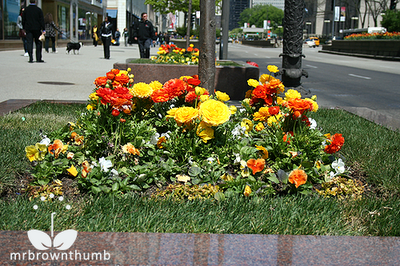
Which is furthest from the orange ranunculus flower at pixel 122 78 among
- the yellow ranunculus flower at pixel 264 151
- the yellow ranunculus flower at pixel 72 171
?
the yellow ranunculus flower at pixel 264 151

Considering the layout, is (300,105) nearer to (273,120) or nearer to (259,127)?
(273,120)

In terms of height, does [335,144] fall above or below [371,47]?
below

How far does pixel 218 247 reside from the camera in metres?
2.05

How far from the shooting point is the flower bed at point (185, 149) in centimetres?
313

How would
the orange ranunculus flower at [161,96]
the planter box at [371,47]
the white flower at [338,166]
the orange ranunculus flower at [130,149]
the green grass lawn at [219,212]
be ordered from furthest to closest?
1. the planter box at [371,47]
2. the orange ranunculus flower at [161,96]
3. the white flower at [338,166]
4. the orange ranunculus flower at [130,149]
5. the green grass lawn at [219,212]

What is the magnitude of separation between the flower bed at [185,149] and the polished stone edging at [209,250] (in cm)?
85

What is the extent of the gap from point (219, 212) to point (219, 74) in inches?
244

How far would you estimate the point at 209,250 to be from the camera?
2016 millimetres

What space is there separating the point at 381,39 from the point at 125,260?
35.4m

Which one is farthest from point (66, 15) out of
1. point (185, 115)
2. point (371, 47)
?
point (185, 115)

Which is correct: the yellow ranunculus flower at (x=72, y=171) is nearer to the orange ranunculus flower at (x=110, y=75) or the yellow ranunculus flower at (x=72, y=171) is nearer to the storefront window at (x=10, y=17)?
the orange ranunculus flower at (x=110, y=75)

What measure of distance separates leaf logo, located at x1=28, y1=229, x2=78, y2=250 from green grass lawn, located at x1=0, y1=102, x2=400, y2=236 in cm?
23

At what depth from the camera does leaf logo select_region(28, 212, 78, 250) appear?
2.01 meters

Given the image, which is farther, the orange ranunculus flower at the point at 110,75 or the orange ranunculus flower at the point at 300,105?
the orange ranunculus flower at the point at 110,75
